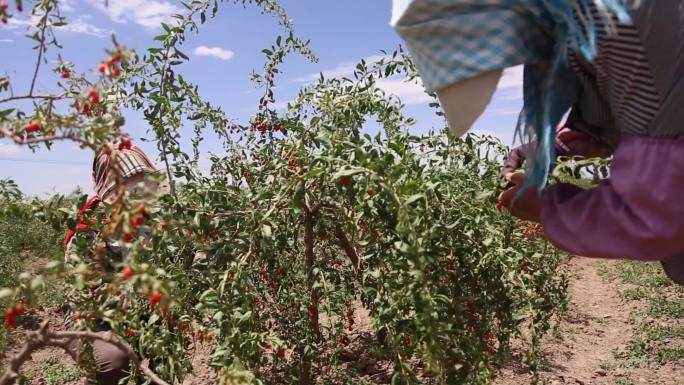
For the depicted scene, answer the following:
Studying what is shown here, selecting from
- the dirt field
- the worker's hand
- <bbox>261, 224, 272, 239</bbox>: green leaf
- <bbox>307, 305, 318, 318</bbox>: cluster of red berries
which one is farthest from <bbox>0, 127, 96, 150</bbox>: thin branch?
the dirt field

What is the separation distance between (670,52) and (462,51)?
30 centimetres

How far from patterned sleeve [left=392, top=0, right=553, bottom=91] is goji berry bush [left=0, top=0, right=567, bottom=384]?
345mm

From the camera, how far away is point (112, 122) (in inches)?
42.1

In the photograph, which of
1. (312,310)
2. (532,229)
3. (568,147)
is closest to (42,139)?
(568,147)

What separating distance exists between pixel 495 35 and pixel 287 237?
1.33 m

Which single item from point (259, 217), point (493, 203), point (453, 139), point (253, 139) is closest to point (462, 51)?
point (259, 217)

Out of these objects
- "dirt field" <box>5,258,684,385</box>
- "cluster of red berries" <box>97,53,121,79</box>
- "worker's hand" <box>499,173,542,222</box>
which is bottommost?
"dirt field" <box>5,258,684,385</box>

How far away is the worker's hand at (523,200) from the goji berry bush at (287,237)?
21cm

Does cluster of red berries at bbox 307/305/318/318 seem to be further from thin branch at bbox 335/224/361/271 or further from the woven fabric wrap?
the woven fabric wrap

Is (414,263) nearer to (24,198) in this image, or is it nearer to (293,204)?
(293,204)

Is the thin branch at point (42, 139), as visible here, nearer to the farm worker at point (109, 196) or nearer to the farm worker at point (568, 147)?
the farm worker at point (568, 147)

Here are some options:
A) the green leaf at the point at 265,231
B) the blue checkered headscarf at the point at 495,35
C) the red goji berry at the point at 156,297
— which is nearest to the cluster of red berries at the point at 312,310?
the green leaf at the point at 265,231

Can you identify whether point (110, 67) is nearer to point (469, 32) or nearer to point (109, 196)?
point (469, 32)

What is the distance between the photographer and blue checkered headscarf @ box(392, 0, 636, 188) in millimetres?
900
